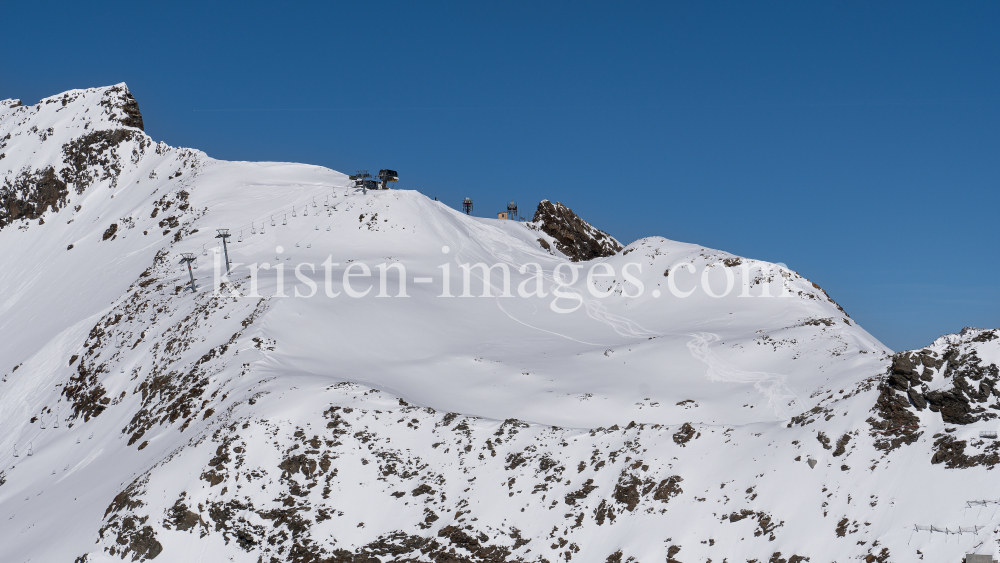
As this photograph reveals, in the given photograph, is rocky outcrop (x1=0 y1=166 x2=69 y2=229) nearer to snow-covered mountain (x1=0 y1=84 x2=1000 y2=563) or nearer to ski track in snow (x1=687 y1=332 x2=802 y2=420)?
snow-covered mountain (x1=0 y1=84 x2=1000 y2=563)

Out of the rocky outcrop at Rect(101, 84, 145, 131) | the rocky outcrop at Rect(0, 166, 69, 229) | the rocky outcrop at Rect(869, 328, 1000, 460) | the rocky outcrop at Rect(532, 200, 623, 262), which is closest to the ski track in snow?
the rocky outcrop at Rect(869, 328, 1000, 460)

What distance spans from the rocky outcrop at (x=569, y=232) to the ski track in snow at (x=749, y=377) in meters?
48.9

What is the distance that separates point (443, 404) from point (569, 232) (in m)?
63.4

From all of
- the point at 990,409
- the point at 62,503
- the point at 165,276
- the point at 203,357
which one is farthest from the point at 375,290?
the point at 990,409

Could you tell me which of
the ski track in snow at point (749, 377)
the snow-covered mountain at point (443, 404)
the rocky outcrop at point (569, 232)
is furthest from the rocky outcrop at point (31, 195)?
the ski track in snow at point (749, 377)

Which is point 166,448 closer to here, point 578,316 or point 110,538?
point 110,538

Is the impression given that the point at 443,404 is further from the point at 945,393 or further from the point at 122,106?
the point at 122,106

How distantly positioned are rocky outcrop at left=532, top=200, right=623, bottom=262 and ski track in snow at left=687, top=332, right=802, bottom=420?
4892cm

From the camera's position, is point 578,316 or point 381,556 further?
point 578,316

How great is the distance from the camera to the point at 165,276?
5641 centimetres

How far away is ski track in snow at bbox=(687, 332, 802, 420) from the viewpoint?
1249 inches

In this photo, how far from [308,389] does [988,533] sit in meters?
23.4

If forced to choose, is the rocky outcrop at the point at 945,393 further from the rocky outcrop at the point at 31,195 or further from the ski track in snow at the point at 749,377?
the rocky outcrop at the point at 31,195

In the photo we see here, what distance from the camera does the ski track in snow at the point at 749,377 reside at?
31719 mm
